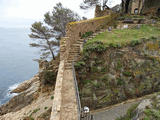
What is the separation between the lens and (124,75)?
770cm

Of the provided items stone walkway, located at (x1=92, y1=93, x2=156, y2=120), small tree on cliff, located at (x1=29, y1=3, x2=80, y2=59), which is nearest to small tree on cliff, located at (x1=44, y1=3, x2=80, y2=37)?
small tree on cliff, located at (x1=29, y1=3, x2=80, y2=59)

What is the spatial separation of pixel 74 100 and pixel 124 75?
493 cm

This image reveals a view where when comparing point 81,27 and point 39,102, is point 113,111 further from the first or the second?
point 81,27

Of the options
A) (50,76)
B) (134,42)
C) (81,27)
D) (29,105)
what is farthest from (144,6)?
(29,105)

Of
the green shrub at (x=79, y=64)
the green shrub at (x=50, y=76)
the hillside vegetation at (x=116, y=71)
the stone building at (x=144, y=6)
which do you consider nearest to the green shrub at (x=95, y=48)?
the hillside vegetation at (x=116, y=71)

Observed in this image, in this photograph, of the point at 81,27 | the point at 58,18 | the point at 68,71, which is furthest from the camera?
the point at 58,18

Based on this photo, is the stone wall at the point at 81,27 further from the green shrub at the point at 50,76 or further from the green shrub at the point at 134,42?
the green shrub at the point at 134,42

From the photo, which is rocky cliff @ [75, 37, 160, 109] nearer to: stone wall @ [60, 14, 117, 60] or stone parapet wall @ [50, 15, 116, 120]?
stone parapet wall @ [50, 15, 116, 120]

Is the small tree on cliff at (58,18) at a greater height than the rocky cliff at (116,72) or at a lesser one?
greater

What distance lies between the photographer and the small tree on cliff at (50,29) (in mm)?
13719

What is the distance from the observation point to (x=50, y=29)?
48.0 ft

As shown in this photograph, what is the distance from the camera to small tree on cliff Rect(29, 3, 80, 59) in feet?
45.0

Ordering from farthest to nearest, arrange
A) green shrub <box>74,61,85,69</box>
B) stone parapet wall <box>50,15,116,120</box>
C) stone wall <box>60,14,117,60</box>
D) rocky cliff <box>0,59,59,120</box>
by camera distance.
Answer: stone wall <box>60,14,117,60</box> → green shrub <box>74,61,85,69</box> → rocky cliff <box>0,59,59,120</box> → stone parapet wall <box>50,15,116,120</box>

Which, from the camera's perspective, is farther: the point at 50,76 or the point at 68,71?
the point at 50,76
